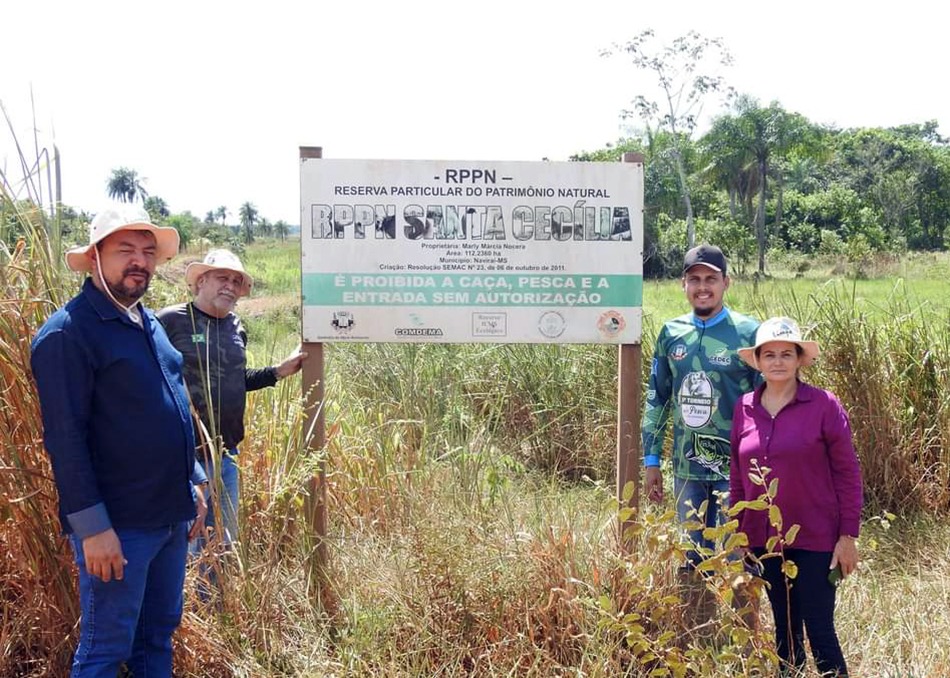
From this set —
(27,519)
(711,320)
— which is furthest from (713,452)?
(27,519)

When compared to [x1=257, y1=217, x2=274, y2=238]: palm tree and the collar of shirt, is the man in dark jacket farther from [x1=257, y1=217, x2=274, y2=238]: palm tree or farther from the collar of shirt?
[x1=257, y1=217, x2=274, y2=238]: palm tree

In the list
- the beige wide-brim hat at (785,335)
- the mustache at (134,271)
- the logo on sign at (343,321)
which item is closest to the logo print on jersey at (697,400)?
the beige wide-brim hat at (785,335)

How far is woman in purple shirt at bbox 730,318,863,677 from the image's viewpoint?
9.26 feet

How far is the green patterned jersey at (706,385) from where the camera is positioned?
10.9 ft

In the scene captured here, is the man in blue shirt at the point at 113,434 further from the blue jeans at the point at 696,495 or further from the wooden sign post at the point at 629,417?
the blue jeans at the point at 696,495

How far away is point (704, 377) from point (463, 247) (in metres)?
1.20

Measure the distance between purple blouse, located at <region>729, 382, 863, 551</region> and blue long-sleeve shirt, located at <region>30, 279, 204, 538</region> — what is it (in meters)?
2.07

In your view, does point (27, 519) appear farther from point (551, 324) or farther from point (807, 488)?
point (807, 488)

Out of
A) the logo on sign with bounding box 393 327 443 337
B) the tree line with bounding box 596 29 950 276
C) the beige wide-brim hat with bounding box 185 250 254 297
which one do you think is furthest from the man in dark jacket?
the tree line with bounding box 596 29 950 276

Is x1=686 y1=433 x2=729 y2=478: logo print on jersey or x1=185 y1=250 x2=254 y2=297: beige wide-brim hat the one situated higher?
x1=185 y1=250 x2=254 y2=297: beige wide-brim hat

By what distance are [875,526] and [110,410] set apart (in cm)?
441

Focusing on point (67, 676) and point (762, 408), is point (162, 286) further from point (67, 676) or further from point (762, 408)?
point (762, 408)

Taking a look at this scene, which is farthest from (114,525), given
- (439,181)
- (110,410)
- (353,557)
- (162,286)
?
(162,286)

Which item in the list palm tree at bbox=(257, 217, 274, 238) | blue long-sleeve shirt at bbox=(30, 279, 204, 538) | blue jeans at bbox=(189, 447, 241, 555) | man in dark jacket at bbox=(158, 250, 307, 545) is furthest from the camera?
palm tree at bbox=(257, 217, 274, 238)
